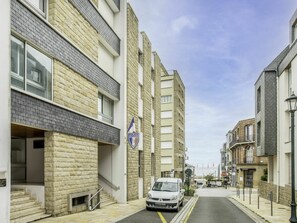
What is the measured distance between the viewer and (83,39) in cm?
1627

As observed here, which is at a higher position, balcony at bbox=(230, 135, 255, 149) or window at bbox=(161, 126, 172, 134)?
window at bbox=(161, 126, 172, 134)

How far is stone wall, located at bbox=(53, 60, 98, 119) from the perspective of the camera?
539 inches

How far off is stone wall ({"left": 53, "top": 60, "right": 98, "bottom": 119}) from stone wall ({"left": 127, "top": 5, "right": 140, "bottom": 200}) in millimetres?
6058

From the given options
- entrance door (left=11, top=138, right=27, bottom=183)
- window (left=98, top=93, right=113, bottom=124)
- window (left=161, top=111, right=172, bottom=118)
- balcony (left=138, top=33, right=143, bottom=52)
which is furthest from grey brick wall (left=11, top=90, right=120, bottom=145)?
window (left=161, top=111, right=172, bottom=118)

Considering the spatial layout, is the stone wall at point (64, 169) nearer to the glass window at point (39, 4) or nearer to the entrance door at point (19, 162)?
the entrance door at point (19, 162)

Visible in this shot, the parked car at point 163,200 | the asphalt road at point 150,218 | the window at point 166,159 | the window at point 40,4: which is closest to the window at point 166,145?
the window at point 166,159

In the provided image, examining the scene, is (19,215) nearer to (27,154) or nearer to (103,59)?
(27,154)

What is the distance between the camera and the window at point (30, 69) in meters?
11.1

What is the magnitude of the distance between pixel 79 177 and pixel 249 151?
5030 centimetres

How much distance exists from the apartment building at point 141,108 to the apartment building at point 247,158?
26963mm

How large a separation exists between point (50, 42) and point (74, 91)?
2.80 m

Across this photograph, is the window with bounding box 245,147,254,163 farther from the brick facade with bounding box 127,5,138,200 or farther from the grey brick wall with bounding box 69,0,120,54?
the grey brick wall with bounding box 69,0,120,54

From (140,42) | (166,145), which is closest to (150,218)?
(140,42)

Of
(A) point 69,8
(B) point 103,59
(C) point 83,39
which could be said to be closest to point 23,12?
(A) point 69,8
